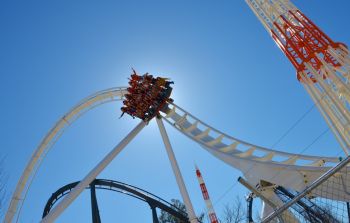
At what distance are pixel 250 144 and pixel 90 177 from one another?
6621mm

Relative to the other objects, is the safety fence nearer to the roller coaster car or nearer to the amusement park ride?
the amusement park ride

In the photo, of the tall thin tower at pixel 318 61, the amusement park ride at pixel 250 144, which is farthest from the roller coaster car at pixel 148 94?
the tall thin tower at pixel 318 61

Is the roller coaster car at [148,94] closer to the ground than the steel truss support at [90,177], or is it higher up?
higher up

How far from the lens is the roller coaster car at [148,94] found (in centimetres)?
1545

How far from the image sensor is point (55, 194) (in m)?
20.5

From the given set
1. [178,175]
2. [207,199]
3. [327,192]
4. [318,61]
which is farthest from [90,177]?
[318,61]

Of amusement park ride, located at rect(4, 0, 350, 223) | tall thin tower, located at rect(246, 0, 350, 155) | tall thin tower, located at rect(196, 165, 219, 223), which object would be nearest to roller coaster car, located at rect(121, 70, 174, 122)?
Result: amusement park ride, located at rect(4, 0, 350, 223)

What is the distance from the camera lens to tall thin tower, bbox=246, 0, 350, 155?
1508 centimetres

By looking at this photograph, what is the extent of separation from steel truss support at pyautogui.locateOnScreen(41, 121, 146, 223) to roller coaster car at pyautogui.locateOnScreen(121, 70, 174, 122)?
2.02 ft

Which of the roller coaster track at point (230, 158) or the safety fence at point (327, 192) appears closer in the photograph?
the safety fence at point (327, 192)

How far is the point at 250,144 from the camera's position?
13773 mm

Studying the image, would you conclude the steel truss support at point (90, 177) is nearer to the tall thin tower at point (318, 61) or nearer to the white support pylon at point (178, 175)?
the white support pylon at point (178, 175)

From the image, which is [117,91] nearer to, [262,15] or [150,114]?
[150,114]

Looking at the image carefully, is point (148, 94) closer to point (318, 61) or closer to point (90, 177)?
point (90, 177)
